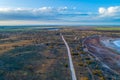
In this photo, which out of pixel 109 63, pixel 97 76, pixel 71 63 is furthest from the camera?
pixel 109 63

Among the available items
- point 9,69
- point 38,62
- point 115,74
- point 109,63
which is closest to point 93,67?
point 115,74

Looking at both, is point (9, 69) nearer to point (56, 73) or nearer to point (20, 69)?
point (20, 69)

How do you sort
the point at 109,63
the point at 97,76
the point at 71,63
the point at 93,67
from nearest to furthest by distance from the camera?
the point at 97,76, the point at 93,67, the point at 71,63, the point at 109,63

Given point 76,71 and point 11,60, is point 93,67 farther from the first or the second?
point 11,60

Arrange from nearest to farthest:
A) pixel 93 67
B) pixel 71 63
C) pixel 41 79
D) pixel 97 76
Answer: pixel 41 79 < pixel 97 76 < pixel 93 67 < pixel 71 63

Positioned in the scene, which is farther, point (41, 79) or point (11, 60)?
point (11, 60)

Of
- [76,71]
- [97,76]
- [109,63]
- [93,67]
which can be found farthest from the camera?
[109,63]

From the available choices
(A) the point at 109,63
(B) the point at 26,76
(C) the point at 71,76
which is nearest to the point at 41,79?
(B) the point at 26,76

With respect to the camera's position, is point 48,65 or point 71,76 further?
Result: point 48,65
